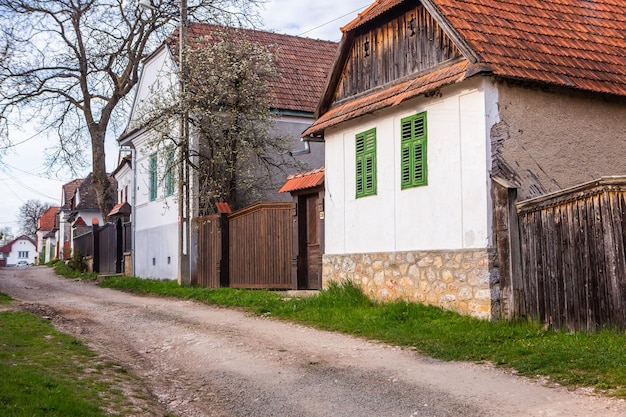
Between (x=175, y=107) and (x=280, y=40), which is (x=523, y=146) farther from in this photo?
(x=280, y=40)

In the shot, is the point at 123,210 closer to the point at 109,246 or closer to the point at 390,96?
the point at 109,246

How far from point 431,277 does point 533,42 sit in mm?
4083

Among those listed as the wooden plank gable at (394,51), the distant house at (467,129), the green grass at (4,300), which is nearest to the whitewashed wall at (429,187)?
the distant house at (467,129)

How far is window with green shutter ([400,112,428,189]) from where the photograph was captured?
1252 centimetres

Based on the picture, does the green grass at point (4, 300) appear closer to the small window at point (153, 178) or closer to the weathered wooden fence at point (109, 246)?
the small window at point (153, 178)

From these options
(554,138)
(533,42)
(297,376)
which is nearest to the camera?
(297,376)

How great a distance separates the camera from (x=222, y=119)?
67.6ft

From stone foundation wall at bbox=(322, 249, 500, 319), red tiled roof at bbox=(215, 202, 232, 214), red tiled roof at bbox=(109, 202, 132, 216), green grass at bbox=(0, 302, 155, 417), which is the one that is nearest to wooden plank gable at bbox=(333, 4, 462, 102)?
stone foundation wall at bbox=(322, 249, 500, 319)

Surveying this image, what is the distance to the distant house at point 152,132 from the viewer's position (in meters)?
22.6

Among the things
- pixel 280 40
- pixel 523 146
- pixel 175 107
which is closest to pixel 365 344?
pixel 523 146

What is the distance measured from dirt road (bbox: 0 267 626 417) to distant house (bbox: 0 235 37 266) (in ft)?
434

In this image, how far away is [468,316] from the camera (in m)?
11.1

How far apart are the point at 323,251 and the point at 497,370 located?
801cm

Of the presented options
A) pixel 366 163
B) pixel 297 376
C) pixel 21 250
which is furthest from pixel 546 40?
pixel 21 250
